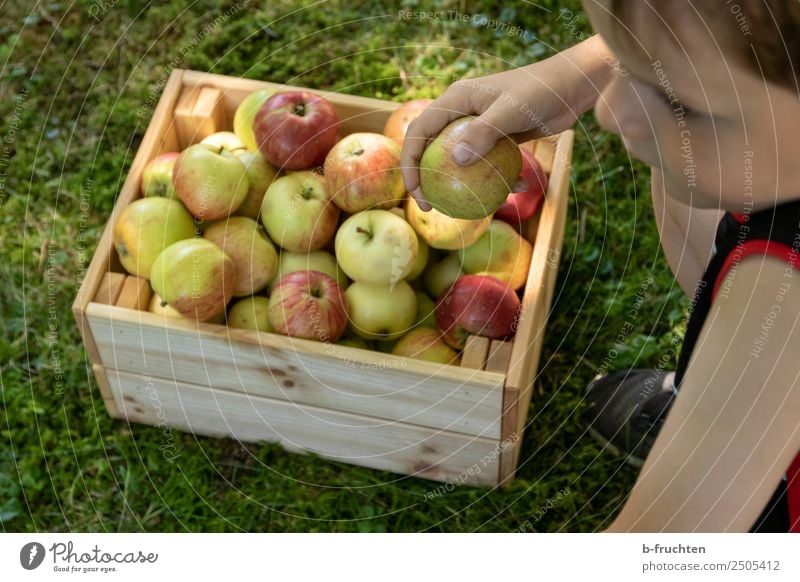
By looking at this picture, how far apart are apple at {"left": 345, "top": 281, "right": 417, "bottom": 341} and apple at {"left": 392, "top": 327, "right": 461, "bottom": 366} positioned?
18 mm

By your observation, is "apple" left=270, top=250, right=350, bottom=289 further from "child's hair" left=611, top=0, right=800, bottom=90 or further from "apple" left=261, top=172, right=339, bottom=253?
"child's hair" left=611, top=0, right=800, bottom=90

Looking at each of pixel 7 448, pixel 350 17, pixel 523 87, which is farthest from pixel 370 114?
pixel 7 448

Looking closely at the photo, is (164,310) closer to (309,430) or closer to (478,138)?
(309,430)

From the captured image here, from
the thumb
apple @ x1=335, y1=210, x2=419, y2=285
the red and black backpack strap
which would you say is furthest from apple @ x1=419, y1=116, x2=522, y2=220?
the red and black backpack strap

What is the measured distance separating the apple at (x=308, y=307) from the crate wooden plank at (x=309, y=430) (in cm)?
14

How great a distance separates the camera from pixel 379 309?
122 centimetres

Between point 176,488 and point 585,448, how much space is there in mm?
615

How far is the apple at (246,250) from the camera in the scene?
1229 millimetres

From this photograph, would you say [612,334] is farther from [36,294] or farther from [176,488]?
[36,294]

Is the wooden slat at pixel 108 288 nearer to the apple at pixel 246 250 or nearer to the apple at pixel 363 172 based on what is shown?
the apple at pixel 246 250

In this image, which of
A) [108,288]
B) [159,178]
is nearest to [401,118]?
[159,178]

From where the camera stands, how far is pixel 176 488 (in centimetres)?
136

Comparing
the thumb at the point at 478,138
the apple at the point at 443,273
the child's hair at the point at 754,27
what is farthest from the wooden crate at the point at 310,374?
the child's hair at the point at 754,27

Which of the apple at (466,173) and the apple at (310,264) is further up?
the apple at (466,173)
